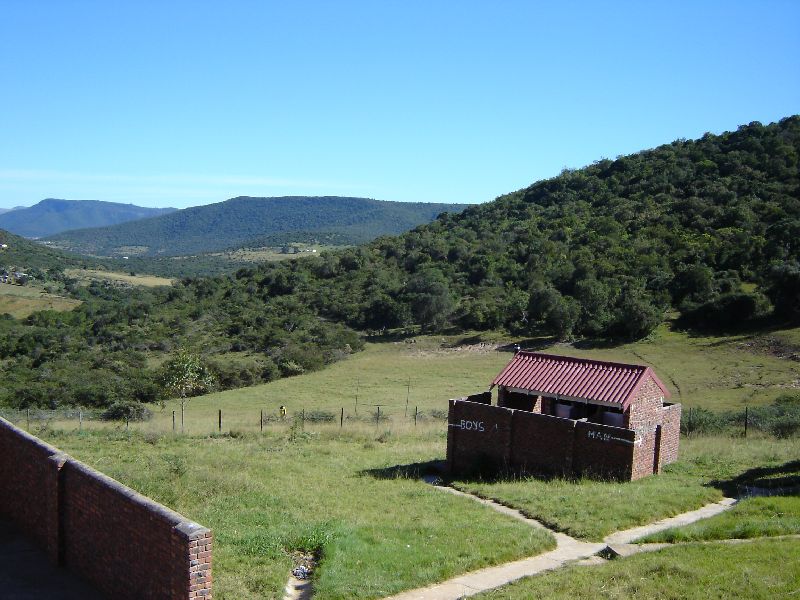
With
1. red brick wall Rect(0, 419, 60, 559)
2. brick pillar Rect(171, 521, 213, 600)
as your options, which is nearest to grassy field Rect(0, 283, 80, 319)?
red brick wall Rect(0, 419, 60, 559)

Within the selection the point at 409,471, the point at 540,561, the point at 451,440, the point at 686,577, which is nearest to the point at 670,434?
the point at 451,440

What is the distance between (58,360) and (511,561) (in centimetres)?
4818

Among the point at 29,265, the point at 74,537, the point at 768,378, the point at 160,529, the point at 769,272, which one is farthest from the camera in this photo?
the point at 29,265

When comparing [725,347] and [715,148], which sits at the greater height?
[715,148]

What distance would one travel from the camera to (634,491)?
1691 centimetres

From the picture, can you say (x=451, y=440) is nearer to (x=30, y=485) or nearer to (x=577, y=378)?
(x=577, y=378)

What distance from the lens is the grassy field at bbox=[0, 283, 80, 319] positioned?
8069 cm

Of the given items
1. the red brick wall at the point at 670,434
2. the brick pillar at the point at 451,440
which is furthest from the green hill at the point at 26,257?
the red brick wall at the point at 670,434

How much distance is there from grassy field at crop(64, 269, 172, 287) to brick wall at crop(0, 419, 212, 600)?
114 m

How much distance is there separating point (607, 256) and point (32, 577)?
5597 centimetres

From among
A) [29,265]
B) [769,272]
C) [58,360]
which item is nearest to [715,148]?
[769,272]

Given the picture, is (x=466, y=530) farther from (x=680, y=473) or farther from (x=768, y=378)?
(x=768, y=378)

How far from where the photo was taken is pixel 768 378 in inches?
1470

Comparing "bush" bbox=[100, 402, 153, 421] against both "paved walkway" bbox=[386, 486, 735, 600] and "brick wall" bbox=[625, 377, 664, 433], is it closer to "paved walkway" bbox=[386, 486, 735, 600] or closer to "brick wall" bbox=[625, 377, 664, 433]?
"paved walkway" bbox=[386, 486, 735, 600]
